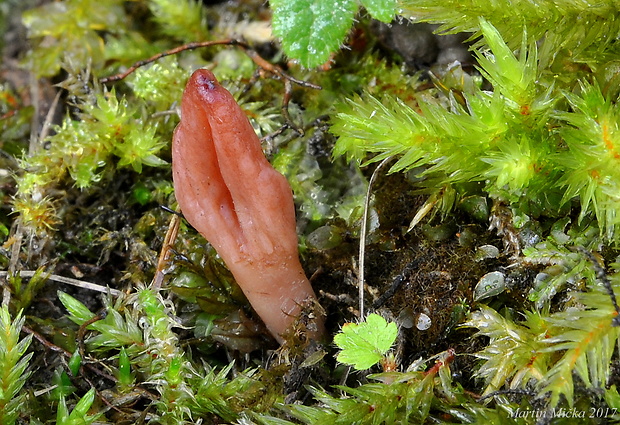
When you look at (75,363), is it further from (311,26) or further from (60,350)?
(311,26)

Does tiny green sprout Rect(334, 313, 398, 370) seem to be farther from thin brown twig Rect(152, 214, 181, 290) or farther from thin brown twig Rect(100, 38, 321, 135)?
thin brown twig Rect(100, 38, 321, 135)

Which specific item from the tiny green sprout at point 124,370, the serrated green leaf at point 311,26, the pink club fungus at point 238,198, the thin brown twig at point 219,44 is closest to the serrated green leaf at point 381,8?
the serrated green leaf at point 311,26

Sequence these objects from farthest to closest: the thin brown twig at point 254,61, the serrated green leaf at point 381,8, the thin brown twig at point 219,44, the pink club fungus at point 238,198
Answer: the thin brown twig at point 219,44 < the thin brown twig at point 254,61 < the serrated green leaf at point 381,8 < the pink club fungus at point 238,198

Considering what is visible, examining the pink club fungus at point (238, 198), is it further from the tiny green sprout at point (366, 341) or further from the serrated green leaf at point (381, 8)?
the serrated green leaf at point (381, 8)

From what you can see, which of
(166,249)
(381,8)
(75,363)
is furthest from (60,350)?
(381,8)

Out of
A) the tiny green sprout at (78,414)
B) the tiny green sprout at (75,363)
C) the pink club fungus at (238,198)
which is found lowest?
the tiny green sprout at (75,363)

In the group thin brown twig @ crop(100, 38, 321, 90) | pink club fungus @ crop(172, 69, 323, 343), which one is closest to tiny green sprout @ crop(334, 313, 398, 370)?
pink club fungus @ crop(172, 69, 323, 343)

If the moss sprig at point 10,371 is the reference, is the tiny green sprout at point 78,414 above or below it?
below
